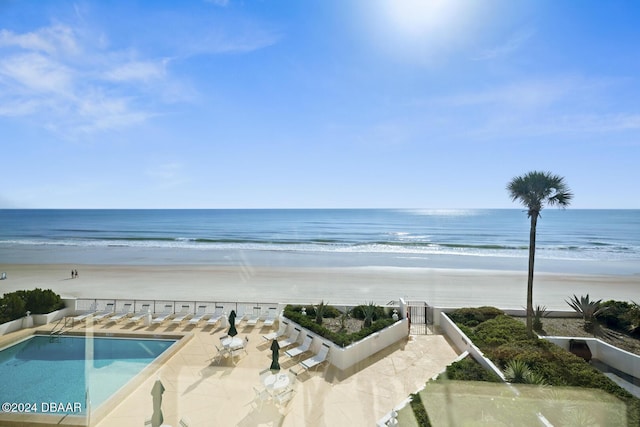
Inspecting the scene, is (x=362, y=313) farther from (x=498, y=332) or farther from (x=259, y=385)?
(x=259, y=385)

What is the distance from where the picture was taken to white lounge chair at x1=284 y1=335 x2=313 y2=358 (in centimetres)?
1084

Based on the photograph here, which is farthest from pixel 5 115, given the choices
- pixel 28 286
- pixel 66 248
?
pixel 66 248

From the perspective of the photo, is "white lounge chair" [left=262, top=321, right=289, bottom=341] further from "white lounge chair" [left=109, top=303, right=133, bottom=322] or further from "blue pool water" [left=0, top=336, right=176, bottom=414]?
"white lounge chair" [left=109, top=303, right=133, bottom=322]

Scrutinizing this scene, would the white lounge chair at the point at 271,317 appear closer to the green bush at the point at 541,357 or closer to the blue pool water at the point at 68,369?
the blue pool water at the point at 68,369

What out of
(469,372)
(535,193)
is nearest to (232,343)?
(469,372)

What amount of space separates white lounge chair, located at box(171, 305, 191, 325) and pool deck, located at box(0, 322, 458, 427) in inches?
74.8

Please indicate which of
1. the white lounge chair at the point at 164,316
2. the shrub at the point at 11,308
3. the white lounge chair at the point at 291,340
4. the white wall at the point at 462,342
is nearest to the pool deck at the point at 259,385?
the white wall at the point at 462,342

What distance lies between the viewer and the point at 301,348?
11.2m

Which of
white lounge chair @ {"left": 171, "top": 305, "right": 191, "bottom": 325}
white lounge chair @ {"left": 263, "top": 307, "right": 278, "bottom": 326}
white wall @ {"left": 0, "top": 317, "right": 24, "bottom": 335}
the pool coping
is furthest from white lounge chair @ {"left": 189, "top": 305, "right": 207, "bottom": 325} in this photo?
white wall @ {"left": 0, "top": 317, "right": 24, "bottom": 335}

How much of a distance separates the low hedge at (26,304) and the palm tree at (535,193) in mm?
18565

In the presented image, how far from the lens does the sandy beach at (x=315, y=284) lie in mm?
19703

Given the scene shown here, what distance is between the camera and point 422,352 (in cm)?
1140

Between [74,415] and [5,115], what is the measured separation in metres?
6.79

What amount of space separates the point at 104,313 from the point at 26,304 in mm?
2753
